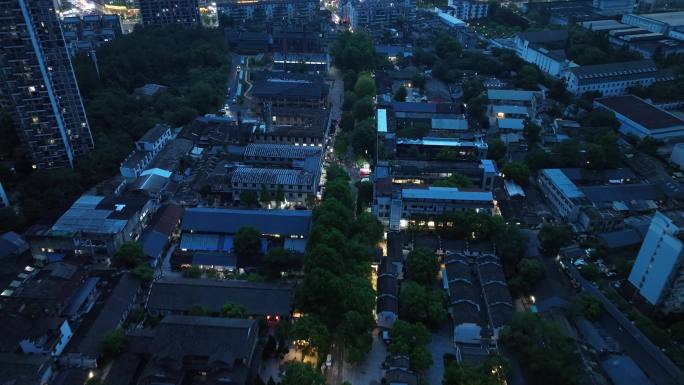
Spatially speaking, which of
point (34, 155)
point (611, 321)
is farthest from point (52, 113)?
point (611, 321)

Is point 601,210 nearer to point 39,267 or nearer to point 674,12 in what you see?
point 39,267

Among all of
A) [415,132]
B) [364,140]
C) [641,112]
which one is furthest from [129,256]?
[641,112]

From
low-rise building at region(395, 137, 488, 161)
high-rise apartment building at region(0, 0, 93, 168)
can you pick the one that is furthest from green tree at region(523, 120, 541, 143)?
high-rise apartment building at region(0, 0, 93, 168)

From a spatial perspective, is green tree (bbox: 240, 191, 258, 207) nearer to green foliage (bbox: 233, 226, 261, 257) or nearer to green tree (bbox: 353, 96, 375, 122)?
green foliage (bbox: 233, 226, 261, 257)

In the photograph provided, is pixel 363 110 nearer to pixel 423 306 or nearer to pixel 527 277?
pixel 527 277

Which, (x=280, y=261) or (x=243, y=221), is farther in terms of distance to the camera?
(x=243, y=221)
